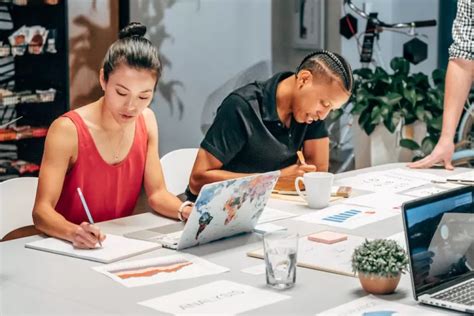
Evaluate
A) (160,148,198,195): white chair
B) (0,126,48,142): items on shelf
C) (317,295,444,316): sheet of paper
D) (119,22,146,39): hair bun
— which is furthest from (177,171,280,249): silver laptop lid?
(0,126,48,142): items on shelf

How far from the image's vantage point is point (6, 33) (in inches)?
179

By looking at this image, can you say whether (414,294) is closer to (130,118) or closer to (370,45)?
(130,118)

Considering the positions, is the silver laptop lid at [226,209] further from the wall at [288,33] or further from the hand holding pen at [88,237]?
the wall at [288,33]

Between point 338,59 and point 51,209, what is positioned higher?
point 338,59

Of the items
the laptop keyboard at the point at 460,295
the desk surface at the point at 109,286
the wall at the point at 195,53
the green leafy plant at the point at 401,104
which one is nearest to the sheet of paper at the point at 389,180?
the desk surface at the point at 109,286

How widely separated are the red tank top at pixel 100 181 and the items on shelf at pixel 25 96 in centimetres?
219

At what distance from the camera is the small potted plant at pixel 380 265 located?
5.25ft

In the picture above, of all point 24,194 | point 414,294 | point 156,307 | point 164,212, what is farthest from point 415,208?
point 24,194

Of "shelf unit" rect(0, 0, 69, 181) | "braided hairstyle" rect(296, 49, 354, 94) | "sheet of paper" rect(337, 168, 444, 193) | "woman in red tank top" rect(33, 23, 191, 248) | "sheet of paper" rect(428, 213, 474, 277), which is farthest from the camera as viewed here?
"shelf unit" rect(0, 0, 69, 181)

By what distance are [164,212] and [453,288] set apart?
3.25ft

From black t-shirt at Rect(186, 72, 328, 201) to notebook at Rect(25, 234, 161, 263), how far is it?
77 centimetres

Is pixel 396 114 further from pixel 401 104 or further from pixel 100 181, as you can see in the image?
pixel 100 181

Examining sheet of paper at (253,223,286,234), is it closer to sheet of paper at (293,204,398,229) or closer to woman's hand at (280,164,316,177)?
sheet of paper at (293,204,398,229)

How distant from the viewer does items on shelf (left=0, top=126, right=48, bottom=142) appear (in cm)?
451
